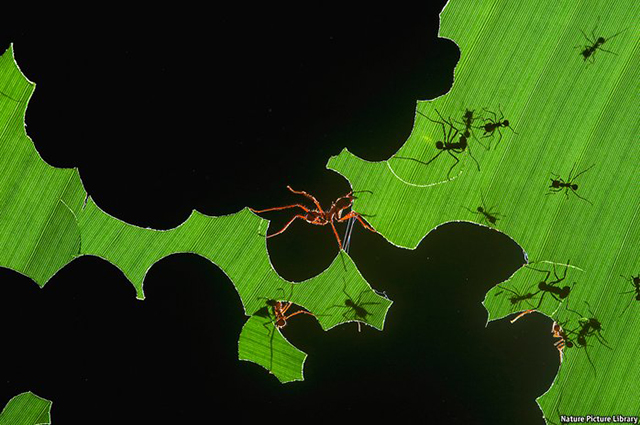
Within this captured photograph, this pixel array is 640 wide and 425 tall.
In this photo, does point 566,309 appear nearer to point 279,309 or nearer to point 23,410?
point 279,309

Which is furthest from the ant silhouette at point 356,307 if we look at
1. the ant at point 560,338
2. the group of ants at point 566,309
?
the ant at point 560,338

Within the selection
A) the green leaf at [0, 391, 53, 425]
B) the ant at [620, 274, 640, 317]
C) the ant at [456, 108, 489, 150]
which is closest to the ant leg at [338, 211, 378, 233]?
the ant at [456, 108, 489, 150]

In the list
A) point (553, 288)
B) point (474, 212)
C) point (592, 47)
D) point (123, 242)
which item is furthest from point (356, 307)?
point (592, 47)

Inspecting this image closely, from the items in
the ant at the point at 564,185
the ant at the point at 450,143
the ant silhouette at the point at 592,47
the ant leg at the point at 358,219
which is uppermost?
the ant silhouette at the point at 592,47

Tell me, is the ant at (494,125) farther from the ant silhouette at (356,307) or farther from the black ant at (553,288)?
the ant silhouette at (356,307)

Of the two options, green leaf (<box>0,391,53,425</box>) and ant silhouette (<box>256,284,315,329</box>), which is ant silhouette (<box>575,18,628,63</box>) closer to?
ant silhouette (<box>256,284,315,329</box>)

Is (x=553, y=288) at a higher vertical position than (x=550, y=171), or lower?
lower
